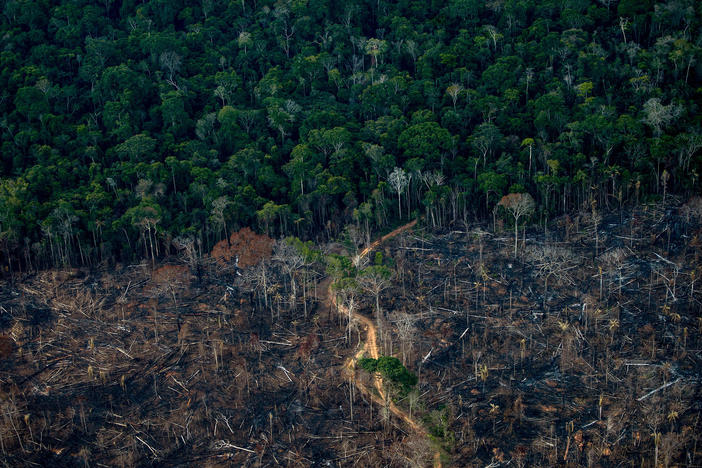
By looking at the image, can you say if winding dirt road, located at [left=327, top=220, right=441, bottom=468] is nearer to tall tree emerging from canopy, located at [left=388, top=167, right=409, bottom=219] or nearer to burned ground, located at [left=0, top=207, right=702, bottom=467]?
burned ground, located at [left=0, top=207, right=702, bottom=467]

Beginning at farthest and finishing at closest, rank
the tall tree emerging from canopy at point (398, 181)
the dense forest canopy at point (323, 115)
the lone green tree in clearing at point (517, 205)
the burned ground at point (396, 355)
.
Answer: the tall tree emerging from canopy at point (398, 181), the dense forest canopy at point (323, 115), the lone green tree in clearing at point (517, 205), the burned ground at point (396, 355)

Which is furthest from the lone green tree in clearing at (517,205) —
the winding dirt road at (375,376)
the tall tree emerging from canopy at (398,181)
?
the winding dirt road at (375,376)

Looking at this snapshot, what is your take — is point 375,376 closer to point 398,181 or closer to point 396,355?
point 396,355

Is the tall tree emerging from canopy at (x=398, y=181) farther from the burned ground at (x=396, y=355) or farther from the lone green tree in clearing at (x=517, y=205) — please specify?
the lone green tree in clearing at (x=517, y=205)

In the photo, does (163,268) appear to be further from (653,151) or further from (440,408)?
(653,151)

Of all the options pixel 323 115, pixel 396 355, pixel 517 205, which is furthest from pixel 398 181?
pixel 396 355

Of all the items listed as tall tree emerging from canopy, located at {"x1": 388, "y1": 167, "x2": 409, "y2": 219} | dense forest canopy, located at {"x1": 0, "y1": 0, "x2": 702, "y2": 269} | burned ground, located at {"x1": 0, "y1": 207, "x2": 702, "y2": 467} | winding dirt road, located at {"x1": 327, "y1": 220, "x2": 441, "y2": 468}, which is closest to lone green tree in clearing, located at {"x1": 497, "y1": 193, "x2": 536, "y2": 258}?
burned ground, located at {"x1": 0, "y1": 207, "x2": 702, "y2": 467}
